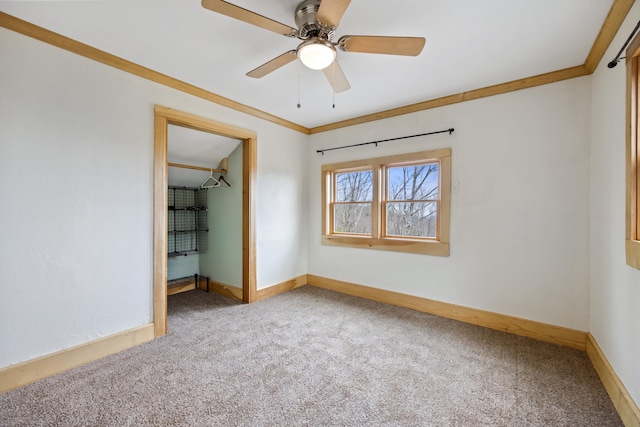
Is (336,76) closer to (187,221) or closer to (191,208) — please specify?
(191,208)

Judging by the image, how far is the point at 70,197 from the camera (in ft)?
6.54

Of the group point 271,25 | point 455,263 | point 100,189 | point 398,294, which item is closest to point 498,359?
point 455,263

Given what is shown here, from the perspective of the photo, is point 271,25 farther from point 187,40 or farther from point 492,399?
point 492,399

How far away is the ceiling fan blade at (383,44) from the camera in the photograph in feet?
5.18

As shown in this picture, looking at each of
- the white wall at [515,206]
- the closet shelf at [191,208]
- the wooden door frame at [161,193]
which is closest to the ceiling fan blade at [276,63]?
the wooden door frame at [161,193]

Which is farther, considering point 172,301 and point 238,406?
point 172,301

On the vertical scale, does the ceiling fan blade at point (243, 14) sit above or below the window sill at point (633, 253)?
above

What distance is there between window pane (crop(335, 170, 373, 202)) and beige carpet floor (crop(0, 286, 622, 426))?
1.78 meters

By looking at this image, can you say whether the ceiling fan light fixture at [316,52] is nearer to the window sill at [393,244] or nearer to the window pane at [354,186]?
the window pane at [354,186]

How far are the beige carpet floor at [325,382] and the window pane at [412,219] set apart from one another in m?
1.09

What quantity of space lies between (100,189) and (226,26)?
1640 millimetres

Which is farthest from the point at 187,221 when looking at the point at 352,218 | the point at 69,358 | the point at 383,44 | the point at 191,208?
the point at 383,44

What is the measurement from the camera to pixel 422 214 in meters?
3.23

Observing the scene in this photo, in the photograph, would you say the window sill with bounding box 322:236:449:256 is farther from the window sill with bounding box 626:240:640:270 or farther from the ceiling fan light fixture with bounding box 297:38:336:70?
the ceiling fan light fixture with bounding box 297:38:336:70
